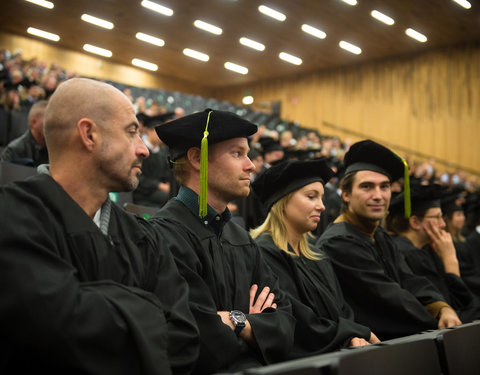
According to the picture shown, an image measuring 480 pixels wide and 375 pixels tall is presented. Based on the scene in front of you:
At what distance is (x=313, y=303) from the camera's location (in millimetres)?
3193

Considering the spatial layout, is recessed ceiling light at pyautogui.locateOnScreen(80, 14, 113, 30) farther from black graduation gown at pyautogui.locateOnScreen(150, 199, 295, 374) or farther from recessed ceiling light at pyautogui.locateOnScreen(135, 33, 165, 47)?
black graduation gown at pyautogui.locateOnScreen(150, 199, 295, 374)

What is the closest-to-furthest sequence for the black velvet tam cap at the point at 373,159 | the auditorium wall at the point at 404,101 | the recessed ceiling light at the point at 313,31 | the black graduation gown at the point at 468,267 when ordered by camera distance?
the black velvet tam cap at the point at 373,159
the black graduation gown at the point at 468,267
the recessed ceiling light at the point at 313,31
the auditorium wall at the point at 404,101

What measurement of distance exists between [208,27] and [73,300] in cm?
1493

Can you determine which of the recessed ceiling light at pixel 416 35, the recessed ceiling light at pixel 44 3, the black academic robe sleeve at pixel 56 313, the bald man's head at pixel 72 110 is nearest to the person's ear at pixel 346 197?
the bald man's head at pixel 72 110

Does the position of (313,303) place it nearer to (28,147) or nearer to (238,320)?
(238,320)

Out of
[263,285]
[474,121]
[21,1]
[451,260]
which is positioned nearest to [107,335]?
[263,285]

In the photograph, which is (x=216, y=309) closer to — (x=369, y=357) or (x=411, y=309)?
(x=369, y=357)

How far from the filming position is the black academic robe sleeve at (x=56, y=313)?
1489 millimetres

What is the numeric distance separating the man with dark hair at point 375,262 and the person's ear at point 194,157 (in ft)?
5.14

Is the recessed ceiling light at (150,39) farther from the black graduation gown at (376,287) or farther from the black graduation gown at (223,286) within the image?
the black graduation gown at (223,286)

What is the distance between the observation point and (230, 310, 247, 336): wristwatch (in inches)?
89.1

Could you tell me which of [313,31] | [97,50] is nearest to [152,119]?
[313,31]

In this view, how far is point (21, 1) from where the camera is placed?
13.8m

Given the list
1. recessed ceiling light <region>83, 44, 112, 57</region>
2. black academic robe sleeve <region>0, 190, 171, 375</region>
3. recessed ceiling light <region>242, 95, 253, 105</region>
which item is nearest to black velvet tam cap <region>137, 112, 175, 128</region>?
black academic robe sleeve <region>0, 190, 171, 375</region>
